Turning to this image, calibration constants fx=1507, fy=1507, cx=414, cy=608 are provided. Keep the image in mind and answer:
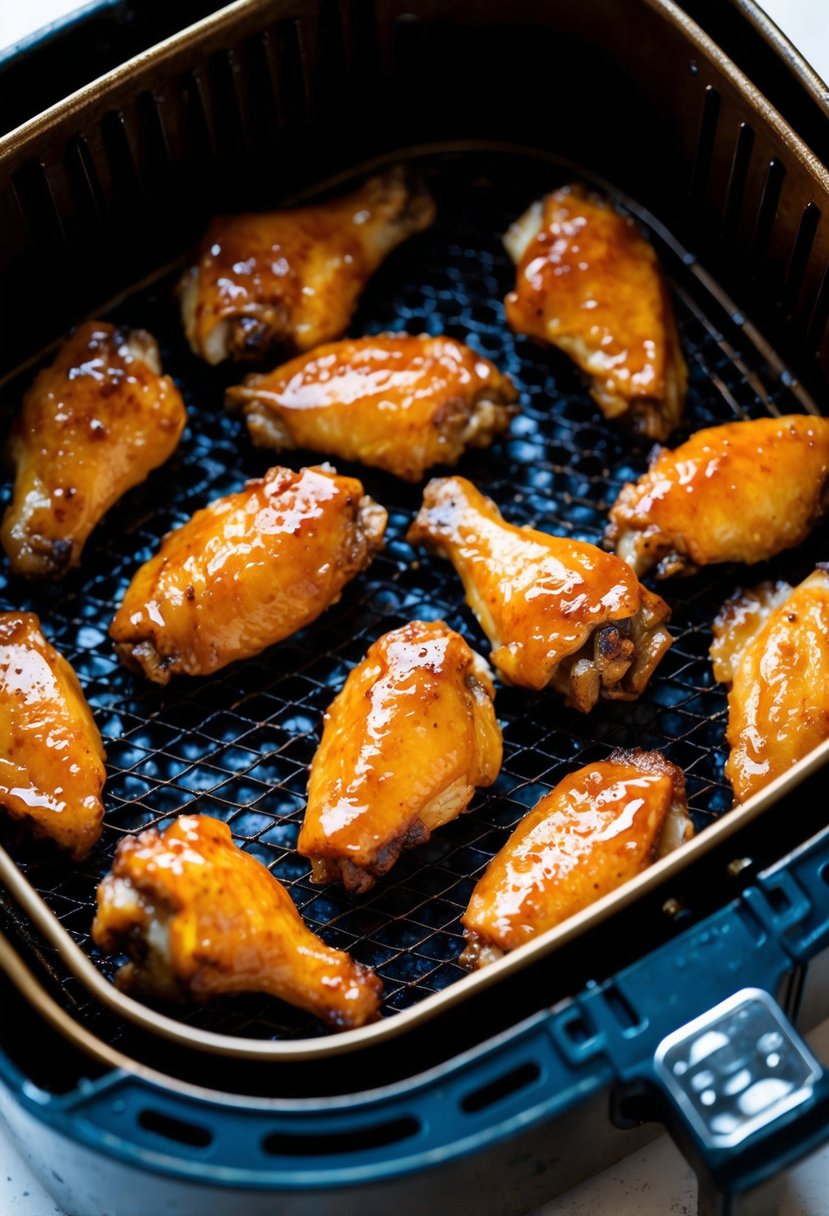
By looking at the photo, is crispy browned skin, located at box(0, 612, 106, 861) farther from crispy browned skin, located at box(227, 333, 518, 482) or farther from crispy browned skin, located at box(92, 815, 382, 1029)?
crispy browned skin, located at box(227, 333, 518, 482)

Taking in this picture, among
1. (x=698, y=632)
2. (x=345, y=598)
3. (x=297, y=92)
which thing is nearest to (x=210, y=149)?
(x=297, y=92)

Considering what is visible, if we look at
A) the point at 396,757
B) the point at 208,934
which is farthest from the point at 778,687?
the point at 208,934

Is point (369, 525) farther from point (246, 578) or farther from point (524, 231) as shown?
point (524, 231)

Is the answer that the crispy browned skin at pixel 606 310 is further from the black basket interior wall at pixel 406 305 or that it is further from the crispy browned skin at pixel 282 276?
the crispy browned skin at pixel 282 276

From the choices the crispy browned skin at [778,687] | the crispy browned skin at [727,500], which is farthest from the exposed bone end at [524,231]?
the crispy browned skin at [778,687]

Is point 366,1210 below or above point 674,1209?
above

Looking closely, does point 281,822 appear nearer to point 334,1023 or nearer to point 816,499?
point 334,1023
